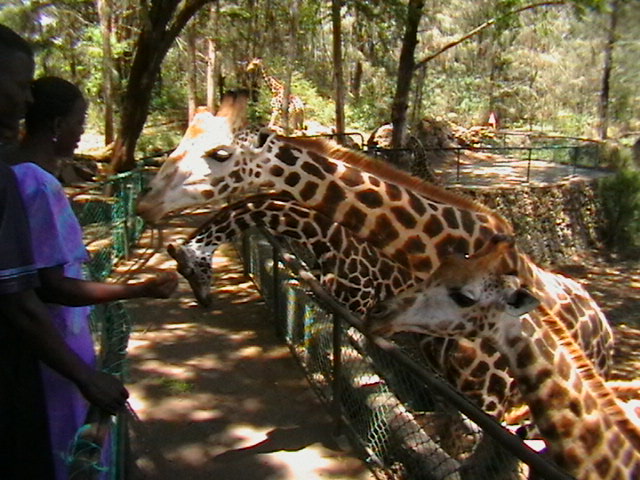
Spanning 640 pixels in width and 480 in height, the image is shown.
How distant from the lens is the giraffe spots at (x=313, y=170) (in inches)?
195

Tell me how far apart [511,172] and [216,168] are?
1581 centimetres

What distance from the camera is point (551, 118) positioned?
42.2m

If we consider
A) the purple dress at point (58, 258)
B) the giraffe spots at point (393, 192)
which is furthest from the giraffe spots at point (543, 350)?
the purple dress at point (58, 258)

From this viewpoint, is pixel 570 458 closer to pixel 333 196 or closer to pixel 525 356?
pixel 525 356

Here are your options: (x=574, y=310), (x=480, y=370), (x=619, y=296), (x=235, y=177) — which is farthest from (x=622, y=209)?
(x=235, y=177)

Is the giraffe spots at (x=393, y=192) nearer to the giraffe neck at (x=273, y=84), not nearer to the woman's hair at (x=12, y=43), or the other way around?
the woman's hair at (x=12, y=43)

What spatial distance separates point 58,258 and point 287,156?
3.04 m

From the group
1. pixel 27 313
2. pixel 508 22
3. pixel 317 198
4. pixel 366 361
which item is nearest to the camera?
pixel 27 313

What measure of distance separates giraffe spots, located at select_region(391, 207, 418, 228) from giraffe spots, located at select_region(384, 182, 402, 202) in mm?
87

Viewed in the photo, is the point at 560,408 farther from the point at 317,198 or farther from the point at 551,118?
the point at 551,118

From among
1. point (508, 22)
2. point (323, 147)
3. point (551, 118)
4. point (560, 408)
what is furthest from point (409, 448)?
point (551, 118)

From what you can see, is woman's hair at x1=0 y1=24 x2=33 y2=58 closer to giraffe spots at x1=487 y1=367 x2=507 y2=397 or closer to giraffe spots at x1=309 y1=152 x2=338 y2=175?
giraffe spots at x1=309 y1=152 x2=338 y2=175

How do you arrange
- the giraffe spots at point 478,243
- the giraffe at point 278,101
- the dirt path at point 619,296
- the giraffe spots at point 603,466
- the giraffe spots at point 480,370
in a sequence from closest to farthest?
the giraffe spots at point 603,466
the giraffe spots at point 480,370
the giraffe spots at point 478,243
the dirt path at point 619,296
the giraffe at point 278,101

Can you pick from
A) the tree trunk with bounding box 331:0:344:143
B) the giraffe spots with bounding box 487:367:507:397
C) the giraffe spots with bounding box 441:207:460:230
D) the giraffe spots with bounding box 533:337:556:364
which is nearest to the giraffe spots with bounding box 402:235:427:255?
the giraffe spots with bounding box 441:207:460:230
